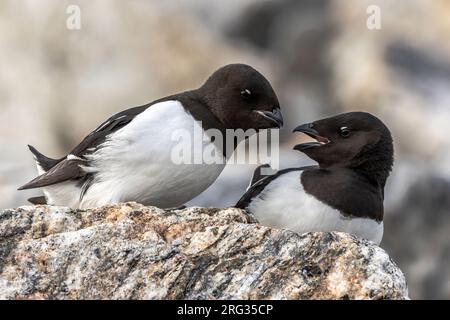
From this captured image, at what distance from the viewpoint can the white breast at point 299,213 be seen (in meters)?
9.31

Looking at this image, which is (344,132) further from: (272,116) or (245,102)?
(245,102)

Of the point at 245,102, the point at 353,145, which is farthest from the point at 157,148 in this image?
the point at 353,145

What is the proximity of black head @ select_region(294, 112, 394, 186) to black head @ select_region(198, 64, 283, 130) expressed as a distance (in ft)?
1.66

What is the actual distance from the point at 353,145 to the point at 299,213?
944mm

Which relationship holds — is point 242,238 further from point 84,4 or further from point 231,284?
point 84,4

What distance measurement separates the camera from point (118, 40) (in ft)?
66.3

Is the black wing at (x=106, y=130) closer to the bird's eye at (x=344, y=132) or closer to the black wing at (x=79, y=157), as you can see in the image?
the black wing at (x=79, y=157)

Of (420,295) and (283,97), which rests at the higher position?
(283,97)

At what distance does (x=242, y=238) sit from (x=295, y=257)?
433 mm

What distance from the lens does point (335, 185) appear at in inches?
375

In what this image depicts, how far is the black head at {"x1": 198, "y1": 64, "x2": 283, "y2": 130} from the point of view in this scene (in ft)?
31.3
